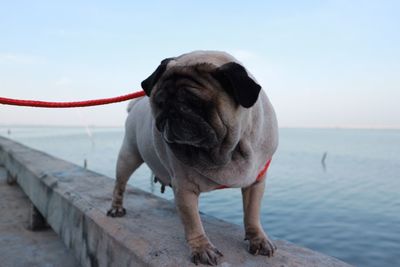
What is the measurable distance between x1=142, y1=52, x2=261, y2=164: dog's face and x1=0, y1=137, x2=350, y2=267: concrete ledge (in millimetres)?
1073

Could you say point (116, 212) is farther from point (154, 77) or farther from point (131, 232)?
point (154, 77)

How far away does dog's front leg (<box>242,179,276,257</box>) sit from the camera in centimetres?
279

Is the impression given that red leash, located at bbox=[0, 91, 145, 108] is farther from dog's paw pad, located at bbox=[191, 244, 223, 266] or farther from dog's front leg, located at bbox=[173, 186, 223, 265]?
dog's paw pad, located at bbox=[191, 244, 223, 266]

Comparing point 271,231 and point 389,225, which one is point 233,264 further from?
point 389,225

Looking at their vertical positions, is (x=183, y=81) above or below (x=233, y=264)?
above

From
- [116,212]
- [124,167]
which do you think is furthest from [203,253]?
[124,167]

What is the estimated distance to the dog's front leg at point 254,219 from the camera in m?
2.79

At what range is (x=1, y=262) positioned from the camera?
4270mm

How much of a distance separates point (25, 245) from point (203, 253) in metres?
3.54

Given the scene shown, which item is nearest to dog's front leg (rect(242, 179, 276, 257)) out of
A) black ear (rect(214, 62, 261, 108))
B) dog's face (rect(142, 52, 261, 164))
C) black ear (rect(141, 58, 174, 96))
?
dog's face (rect(142, 52, 261, 164))

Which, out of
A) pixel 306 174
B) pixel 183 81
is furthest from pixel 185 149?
pixel 306 174

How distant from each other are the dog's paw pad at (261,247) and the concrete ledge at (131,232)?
0.22 ft

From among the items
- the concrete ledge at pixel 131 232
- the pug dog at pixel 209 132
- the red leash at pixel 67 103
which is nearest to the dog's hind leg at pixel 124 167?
the concrete ledge at pixel 131 232

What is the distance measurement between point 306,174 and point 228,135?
41.5m
